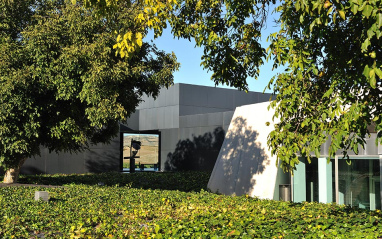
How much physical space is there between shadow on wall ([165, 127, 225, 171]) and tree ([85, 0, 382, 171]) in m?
16.5

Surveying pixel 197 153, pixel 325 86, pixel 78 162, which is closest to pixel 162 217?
pixel 325 86

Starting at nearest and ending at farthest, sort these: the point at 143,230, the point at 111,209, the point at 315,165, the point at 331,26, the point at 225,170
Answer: the point at 331,26 → the point at 143,230 → the point at 111,209 → the point at 315,165 → the point at 225,170

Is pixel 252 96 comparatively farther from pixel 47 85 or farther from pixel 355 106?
pixel 355 106

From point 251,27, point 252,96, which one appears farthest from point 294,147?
point 252,96

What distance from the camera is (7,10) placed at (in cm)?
1599

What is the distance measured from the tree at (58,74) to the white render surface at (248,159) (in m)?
3.41

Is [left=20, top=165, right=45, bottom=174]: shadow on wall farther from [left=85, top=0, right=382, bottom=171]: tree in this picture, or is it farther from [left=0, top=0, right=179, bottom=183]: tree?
[left=85, top=0, right=382, bottom=171]: tree

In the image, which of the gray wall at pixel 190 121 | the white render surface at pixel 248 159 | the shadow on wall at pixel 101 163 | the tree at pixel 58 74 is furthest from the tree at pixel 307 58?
the shadow on wall at pixel 101 163

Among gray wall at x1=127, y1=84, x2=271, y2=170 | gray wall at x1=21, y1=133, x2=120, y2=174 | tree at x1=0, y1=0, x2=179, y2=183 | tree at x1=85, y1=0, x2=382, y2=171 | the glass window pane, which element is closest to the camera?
tree at x1=85, y1=0, x2=382, y2=171

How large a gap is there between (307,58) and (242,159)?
10.2 metres

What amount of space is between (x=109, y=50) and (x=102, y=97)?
1.47 metres

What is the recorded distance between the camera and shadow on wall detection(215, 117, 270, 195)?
16.3 meters

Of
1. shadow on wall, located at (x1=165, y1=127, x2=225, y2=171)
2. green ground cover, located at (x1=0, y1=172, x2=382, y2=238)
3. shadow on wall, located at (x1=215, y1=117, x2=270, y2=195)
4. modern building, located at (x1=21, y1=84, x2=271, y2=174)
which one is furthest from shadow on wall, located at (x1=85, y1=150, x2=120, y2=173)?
green ground cover, located at (x1=0, y1=172, x2=382, y2=238)

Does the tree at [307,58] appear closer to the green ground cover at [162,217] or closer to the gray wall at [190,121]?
the green ground cover at [162,217]
